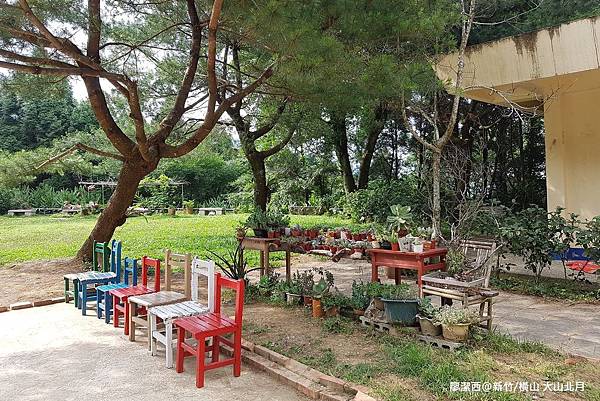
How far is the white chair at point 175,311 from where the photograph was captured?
3.24 meters

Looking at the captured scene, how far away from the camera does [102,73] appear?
512 cm

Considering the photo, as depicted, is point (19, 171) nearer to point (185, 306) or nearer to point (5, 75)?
point (5, 75)

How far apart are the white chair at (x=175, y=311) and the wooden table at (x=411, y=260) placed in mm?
1807

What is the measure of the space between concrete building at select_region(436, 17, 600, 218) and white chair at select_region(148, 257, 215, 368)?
467 cm

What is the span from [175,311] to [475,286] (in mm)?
2417

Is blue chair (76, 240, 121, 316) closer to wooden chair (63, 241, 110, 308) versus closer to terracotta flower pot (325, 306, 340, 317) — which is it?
wooden chair (63, 241, 110, 308)

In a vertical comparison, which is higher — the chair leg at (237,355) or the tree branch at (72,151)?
the tree branch at (72,151)

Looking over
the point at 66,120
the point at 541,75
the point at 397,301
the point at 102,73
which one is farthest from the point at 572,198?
the point at 66,120

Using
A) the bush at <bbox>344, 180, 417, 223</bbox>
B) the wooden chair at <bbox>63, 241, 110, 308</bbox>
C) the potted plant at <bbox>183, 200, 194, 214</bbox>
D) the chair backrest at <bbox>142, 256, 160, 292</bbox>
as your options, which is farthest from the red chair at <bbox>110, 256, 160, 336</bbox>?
the potted plant at <bbox>183, 200, 194, 214</bbox>

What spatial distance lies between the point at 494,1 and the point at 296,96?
4.77m

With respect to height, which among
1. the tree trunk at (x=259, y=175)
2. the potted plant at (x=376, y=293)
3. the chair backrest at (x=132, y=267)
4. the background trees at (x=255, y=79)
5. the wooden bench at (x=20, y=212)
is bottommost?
the potted plant at (x=376, y=293)

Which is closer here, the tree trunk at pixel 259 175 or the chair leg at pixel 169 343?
the chair leg at pixel 169 343

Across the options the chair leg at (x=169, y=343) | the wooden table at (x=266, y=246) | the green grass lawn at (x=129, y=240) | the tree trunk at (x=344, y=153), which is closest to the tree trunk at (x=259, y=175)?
the green grass lawn at (x=129, y=240)

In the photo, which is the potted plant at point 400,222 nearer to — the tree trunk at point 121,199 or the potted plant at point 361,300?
the potted plant at point 361,300
